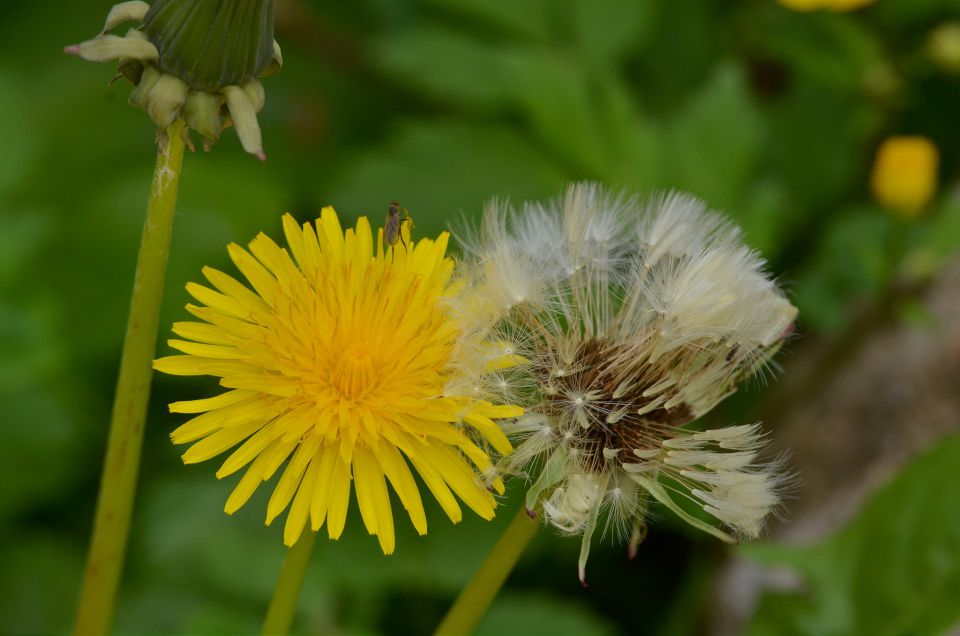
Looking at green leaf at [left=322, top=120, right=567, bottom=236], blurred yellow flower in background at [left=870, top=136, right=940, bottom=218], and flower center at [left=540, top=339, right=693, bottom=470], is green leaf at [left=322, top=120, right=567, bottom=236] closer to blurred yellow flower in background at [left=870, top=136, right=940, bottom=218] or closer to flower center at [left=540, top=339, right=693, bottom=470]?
blurred yellow flower in background at [left=870, top=136, right=940, bottom=218]

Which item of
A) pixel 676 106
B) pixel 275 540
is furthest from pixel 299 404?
pixel 676 106

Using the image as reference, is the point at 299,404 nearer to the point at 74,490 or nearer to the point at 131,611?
the point at 131,611

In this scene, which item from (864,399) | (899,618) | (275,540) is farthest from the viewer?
(864,399)

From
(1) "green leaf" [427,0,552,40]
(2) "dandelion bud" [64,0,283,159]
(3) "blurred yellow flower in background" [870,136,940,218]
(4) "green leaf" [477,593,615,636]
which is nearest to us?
(2) "dandelion bud" [64,0,283,159]

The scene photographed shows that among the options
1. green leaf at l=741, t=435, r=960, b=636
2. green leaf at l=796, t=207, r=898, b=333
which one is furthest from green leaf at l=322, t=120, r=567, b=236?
green leaf at l=741, t=435, r=960, b=636

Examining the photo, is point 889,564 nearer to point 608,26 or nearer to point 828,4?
point 828,4

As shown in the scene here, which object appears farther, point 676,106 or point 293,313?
point 676,106

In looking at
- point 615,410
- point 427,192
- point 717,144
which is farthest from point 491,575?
point 717,144
